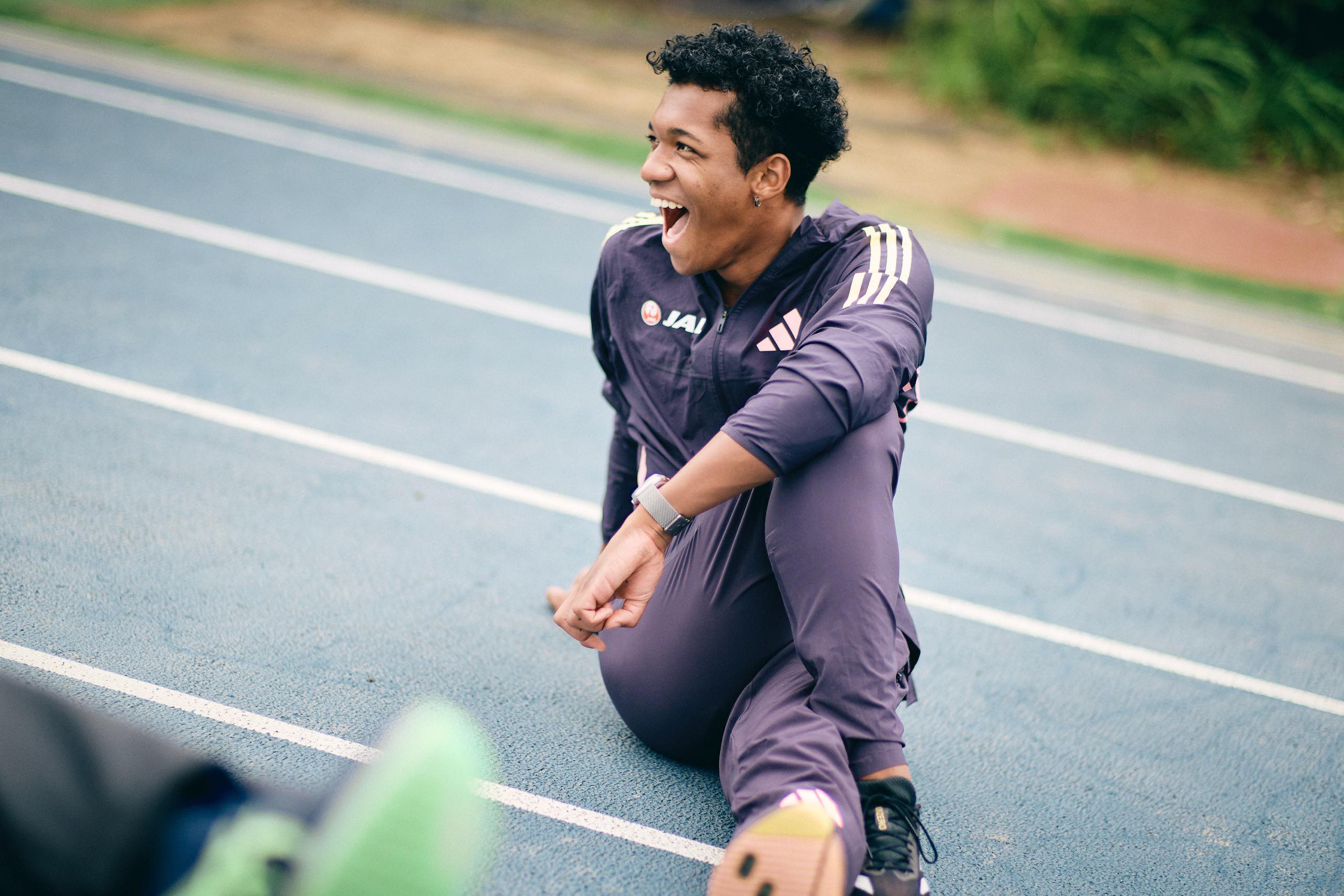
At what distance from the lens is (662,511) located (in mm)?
2145

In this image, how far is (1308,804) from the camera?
9.16ft

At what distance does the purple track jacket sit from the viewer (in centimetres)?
202

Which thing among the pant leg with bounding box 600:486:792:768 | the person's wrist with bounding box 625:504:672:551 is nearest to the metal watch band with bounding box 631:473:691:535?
the person's wrist with bounding box 625:504:672:551

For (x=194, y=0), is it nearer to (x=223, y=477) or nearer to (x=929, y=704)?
(x=223, y=477)

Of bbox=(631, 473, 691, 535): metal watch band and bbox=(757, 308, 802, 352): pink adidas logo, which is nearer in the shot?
bbox=(631, 473, 691, 535): metal watch band

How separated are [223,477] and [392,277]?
2126mm

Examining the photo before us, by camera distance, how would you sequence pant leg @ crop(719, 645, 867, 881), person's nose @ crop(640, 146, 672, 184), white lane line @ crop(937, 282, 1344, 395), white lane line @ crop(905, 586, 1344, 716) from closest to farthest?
pant leg @ crop(719, 645, 867, 881), person's nose @ crop(640, 146, 672, 184), white lane line @ crop(905, 586, 1344, 716), white lane line @ crop(937, 282, 1344, 395)

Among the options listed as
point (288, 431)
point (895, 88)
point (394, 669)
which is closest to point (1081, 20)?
point (895, 88)

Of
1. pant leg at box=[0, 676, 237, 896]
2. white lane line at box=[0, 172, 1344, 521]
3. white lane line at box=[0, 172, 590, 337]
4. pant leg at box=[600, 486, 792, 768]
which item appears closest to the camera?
pant leg at box=[0, 676, 237, 896]

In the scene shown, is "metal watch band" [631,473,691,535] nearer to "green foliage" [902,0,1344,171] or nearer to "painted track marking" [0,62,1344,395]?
"painted track marking" [0,62,1344,395]

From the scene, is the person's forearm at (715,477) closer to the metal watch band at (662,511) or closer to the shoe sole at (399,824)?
the metal watch band at (662,511)

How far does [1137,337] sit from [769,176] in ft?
15.0

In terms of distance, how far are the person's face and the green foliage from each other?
8.80 m

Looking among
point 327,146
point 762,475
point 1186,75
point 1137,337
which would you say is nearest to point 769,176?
point 762,475
